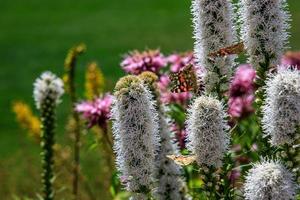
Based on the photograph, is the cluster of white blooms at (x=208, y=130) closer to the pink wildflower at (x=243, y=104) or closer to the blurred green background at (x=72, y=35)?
the pink wildflower at (x=243, y=104)

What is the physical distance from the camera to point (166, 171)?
13.0ft

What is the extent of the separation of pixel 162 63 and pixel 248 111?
0.94 m

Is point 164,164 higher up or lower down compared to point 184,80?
lower down

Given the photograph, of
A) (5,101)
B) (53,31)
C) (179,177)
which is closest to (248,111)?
(179,177)

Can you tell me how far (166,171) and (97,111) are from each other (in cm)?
132

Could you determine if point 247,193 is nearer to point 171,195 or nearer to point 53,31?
point 171,195

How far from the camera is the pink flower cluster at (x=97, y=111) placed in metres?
5.16

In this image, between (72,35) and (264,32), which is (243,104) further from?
(72,35)

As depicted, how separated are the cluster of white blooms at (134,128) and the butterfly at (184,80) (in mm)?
344

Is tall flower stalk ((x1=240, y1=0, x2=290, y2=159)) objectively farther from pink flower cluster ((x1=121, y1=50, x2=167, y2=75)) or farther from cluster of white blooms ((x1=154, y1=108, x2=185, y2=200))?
pink flower cluster ((x1=121, y1=50, x2=167, y2=75))

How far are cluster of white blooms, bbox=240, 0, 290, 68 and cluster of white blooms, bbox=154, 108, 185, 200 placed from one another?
24.6 inches

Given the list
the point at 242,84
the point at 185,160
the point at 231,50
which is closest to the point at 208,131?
the point at 185,160

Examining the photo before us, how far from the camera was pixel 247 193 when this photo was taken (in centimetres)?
289

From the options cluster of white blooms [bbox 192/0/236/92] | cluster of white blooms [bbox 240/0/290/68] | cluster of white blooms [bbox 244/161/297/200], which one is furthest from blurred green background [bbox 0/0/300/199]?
cluster of white blooms [bbox 244/161/297/200]
